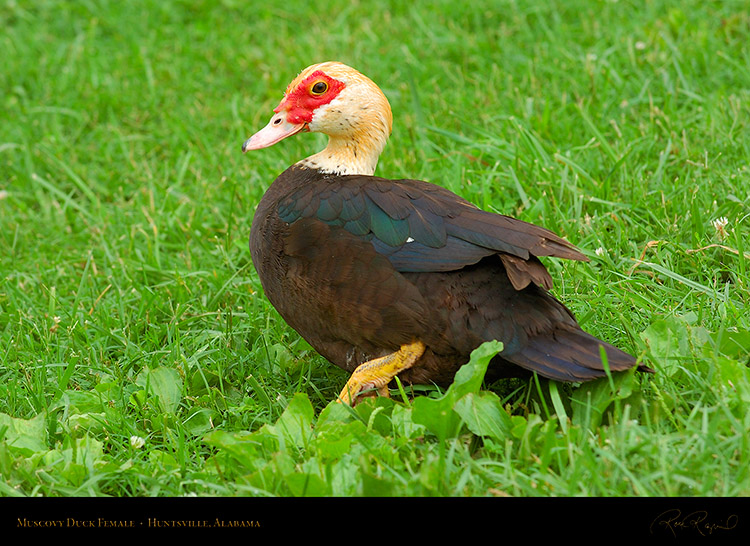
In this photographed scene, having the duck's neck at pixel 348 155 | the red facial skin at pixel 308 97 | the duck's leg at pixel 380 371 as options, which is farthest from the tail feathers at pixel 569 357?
the red facial skin at pixel 308 97

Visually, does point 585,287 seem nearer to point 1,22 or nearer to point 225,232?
point 225,232

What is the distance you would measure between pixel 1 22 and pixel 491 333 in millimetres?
5554

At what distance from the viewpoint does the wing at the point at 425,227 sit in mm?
2812

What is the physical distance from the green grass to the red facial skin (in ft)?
2.81

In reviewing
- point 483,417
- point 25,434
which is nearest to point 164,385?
point 25,434

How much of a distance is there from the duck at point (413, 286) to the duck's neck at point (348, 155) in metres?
0.27

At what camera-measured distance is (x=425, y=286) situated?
117 inches

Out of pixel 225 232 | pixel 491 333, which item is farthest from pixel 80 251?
pixel 491 333

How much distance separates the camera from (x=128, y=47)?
6.33 meters

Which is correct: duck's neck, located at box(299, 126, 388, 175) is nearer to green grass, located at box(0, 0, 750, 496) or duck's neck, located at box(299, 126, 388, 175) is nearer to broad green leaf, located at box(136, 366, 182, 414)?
green grass, located at box(0, 0, 750, 496)

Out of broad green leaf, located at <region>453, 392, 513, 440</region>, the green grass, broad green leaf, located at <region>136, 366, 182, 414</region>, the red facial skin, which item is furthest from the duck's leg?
the red facial skin
